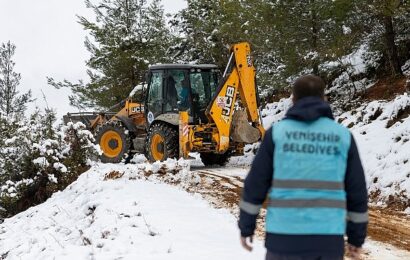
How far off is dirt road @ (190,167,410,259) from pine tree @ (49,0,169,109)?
12.5 meters

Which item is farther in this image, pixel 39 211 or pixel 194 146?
pixel 194 146

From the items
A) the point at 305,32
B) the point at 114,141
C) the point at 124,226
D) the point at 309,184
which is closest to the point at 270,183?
the point at 309,184

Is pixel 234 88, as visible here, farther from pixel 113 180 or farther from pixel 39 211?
pixel 39 211

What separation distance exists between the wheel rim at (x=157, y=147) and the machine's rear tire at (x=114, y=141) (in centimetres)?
216

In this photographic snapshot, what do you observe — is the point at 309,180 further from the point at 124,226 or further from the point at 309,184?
the point at 124,226

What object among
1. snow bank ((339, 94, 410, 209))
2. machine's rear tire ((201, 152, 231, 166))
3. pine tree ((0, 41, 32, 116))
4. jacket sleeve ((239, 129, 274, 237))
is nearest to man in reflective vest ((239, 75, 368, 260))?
jacket sleeve ((239, 129, 274, 237))

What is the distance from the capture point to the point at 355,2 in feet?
46.4

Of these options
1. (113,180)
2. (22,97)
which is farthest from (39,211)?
(22,97)

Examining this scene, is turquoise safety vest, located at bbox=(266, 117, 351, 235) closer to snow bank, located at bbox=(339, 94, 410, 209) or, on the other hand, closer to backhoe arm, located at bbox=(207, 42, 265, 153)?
snow bank, located at bbox=(339, 94, 410, 209)

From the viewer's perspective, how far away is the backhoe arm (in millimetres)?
14312

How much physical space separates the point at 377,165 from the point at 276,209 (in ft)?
27.3

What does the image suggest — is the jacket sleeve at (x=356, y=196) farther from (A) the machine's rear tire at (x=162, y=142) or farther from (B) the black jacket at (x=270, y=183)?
(A) the machine's rear tire at (x=162, y=142)

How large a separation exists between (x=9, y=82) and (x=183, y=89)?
→ 23334 mm

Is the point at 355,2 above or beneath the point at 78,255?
above
